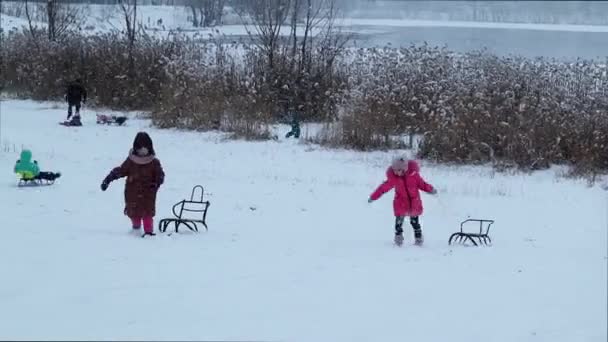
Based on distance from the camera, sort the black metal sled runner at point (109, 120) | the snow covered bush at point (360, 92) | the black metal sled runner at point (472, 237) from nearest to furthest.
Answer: the black metal sled runner at point (472, 237) < the snow covered bush at point (360, 92) < the black metal sled runner at point (109, 120)

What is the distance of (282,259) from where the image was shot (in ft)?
25.3

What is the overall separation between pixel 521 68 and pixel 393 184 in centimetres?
1042

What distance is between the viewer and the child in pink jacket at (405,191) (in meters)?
8.72

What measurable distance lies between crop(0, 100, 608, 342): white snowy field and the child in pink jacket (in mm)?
255

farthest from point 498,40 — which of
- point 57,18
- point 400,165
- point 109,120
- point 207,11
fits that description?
point 400,165

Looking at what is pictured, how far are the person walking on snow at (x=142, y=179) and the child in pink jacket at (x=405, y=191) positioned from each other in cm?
233

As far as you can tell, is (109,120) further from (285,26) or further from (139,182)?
(139,182)

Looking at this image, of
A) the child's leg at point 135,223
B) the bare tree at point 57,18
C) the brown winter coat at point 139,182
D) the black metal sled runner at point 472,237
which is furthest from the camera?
the bare tree at point 57,18

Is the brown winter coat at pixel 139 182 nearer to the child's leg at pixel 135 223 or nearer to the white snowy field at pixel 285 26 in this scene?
the child's leg at pixel 135 223

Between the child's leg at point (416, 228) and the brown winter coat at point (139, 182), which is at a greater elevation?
the brown winter coat at point (139, 182)

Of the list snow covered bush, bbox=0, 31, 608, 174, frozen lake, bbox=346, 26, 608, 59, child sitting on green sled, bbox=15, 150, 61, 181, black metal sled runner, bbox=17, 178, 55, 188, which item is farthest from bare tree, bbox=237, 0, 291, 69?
child sitting on green sled, bbox=15, 150, 61, 181

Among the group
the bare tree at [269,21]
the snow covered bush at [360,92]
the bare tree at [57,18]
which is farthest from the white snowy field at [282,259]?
the bare tree at [57,18]

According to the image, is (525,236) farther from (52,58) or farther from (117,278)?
(52,58)

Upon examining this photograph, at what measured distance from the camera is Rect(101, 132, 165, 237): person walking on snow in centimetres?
868
